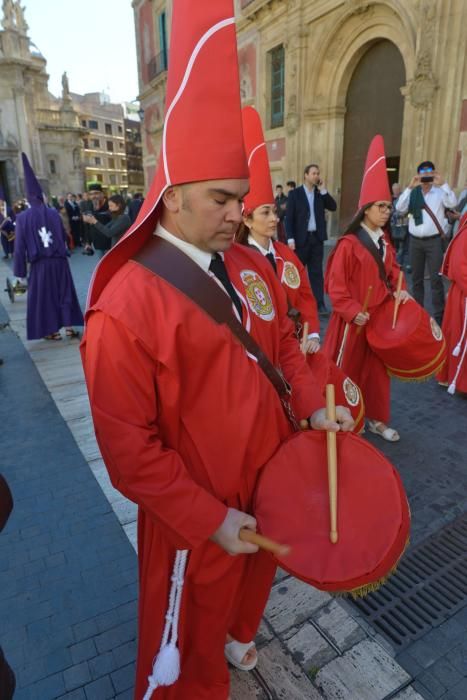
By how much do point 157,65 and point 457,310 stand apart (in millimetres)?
24748

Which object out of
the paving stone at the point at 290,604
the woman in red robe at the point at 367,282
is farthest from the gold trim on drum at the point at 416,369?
the paving stone at the point at 290,604

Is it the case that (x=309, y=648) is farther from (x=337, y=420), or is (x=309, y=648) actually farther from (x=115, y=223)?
(x=115, y=223)

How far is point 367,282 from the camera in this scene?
354 centimetres

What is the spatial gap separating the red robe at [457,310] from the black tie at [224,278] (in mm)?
3307

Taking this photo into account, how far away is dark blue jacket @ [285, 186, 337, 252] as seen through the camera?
7066 millimetres

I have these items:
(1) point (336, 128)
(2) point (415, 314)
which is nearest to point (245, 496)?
(2) point (415, 314)

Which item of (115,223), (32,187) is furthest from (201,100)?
(115,223)

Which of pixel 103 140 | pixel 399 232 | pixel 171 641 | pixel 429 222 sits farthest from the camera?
pixel 103 140

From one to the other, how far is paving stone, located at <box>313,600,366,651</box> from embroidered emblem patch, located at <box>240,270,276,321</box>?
147cm

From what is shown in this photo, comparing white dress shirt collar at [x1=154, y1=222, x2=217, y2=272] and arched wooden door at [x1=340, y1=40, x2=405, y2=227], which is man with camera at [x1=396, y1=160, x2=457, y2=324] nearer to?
arched wooden door at [x1=340, y1=40, x2=405, y2=227]

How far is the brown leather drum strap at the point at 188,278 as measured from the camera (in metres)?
1.37

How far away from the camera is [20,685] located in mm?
1910

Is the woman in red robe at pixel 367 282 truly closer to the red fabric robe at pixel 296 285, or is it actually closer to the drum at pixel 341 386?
the red fabric robe at pixel 296 285

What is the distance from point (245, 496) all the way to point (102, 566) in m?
1.41
